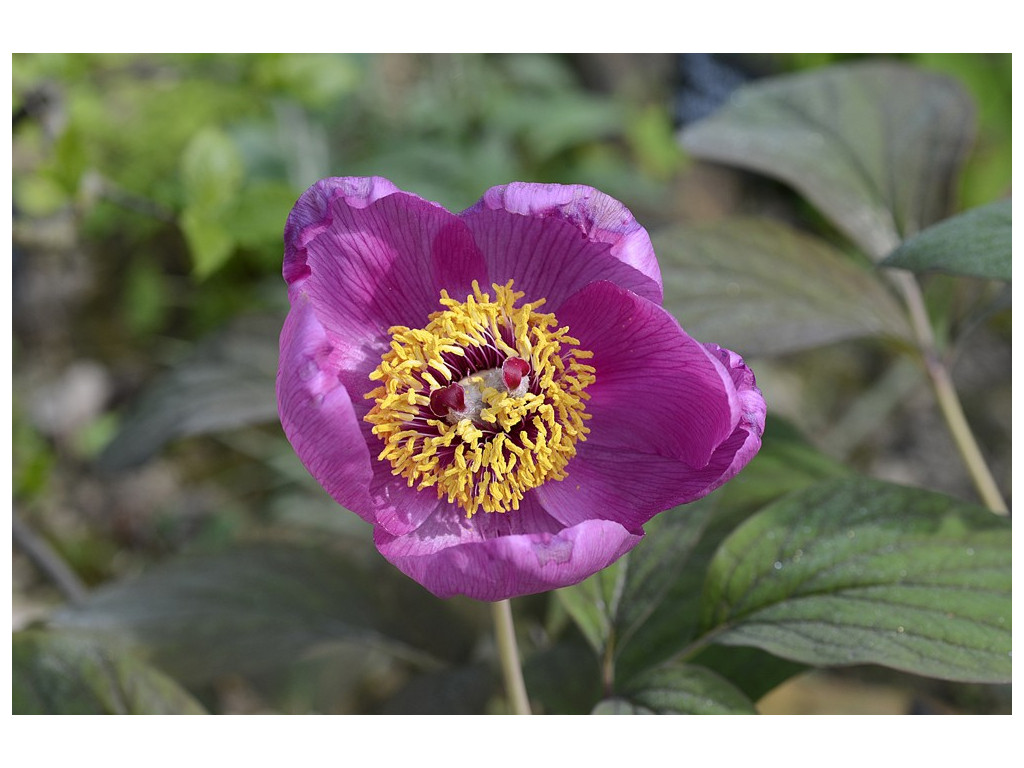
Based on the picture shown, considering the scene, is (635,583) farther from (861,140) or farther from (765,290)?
(861,140)

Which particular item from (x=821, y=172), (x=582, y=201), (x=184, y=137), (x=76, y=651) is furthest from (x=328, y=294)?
(x=184, y=137)

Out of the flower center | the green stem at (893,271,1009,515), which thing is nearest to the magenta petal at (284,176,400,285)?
the flower center

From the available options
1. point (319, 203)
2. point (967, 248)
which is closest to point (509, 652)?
point (319, 203)

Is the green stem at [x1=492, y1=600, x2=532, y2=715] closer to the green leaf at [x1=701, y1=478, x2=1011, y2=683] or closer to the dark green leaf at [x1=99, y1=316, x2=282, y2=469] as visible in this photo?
the green leaf at [x1=701, y1=478, x2=1011, y2=683]

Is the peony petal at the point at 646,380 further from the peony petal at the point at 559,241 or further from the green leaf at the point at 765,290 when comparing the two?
the green leaf at the point at 765,290
